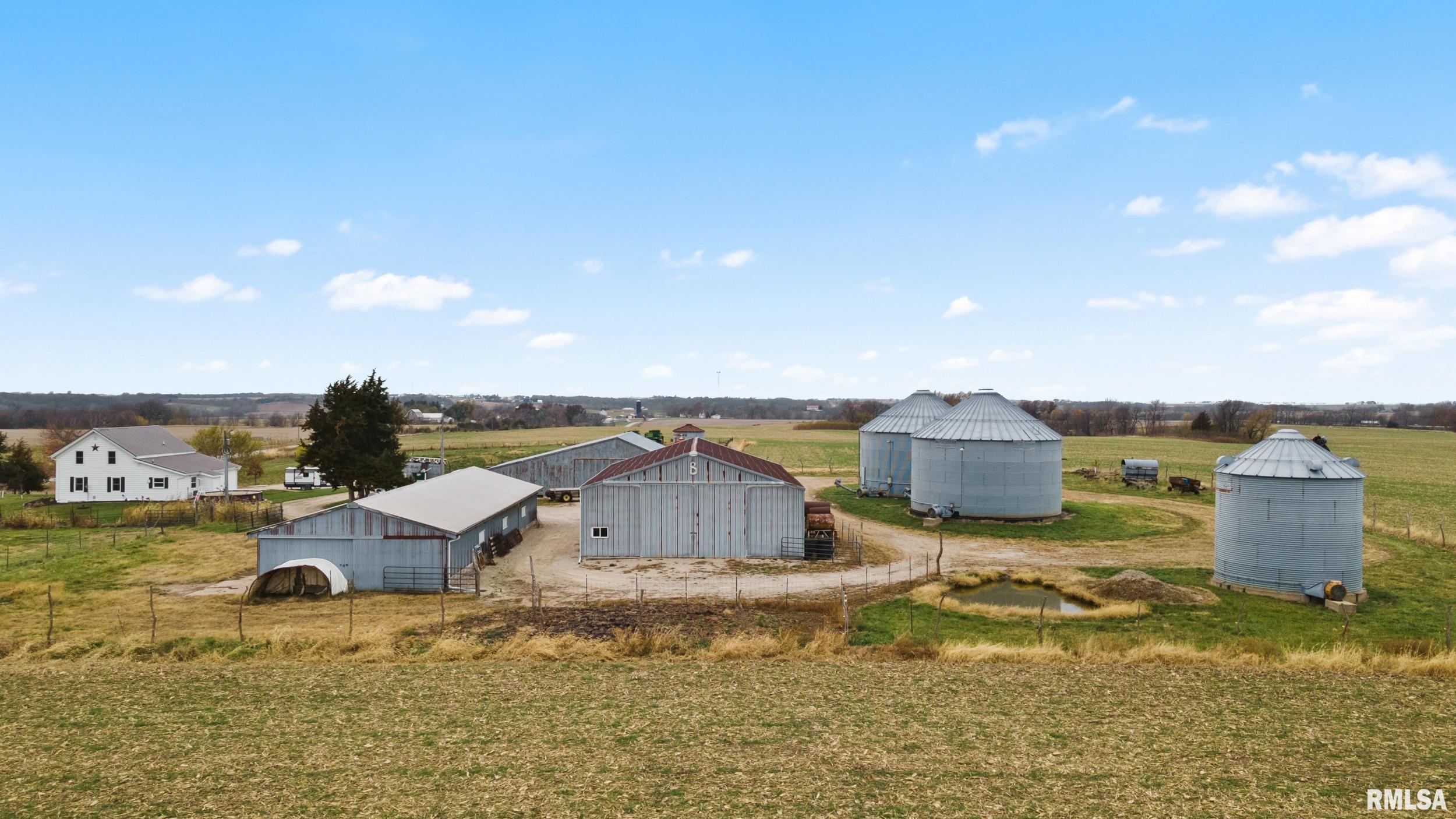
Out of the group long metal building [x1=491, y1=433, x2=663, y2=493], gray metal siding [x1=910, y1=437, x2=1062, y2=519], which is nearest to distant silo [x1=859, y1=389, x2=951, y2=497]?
gray metal siding [x1=910, y1=437, x2=1062, y2=519]

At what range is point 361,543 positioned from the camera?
1271 inches

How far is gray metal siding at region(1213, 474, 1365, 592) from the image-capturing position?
2914 centimetres

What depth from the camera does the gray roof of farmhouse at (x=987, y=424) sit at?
48.9m

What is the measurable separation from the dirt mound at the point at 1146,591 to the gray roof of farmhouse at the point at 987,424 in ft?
59.7

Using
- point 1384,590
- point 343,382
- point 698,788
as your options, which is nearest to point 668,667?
point 698,788

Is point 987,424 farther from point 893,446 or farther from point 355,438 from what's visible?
point 355,438

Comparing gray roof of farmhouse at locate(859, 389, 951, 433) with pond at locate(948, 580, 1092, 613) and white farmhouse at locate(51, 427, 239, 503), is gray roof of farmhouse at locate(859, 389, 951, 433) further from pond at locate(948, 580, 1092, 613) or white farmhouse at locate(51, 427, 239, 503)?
white farmhouse at locate(51, 427, 239, 503)

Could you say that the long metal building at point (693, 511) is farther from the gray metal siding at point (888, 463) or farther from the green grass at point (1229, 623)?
the gray metal siding at point (888, 463)

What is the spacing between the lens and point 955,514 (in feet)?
161

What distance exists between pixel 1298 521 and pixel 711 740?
25658 mm

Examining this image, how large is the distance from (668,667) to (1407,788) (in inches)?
573

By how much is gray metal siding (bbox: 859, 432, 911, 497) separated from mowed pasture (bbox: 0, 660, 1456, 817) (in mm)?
38694

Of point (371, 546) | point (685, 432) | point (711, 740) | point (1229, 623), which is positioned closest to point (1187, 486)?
point (1229, 623)

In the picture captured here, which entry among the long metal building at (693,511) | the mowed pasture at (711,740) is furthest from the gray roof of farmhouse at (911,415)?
the mowed pasture at (711,740)
